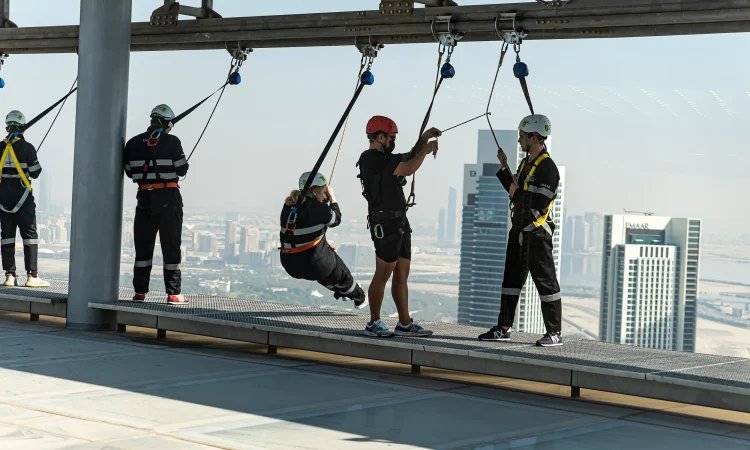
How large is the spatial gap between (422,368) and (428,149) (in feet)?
5.48

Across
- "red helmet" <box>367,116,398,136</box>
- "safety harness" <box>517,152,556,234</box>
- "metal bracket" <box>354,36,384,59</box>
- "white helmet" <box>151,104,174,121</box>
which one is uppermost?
"metal bracket" <box>354,36,384,59</box>

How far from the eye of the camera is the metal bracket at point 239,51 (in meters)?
9.38

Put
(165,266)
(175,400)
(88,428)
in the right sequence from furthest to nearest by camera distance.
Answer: (165,266)
(175,400)
(88,428)

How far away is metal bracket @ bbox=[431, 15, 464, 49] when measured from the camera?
26.5ft

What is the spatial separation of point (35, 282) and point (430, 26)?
5384mm

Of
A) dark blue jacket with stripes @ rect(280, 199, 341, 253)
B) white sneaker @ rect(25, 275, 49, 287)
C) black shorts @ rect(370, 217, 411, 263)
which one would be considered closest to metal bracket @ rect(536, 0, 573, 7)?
black shorts @ rect(370, 217, 411, 263)

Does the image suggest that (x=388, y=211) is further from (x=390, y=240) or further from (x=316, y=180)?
(x=316, y=180)

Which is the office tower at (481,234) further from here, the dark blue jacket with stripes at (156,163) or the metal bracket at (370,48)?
the metal bracket at (370,48)

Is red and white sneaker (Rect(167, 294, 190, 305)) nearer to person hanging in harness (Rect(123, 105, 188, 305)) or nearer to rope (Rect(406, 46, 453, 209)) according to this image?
person hanging in harness (Rect(123, 105, 188, 305))

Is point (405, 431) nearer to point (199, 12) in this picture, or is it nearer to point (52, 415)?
point (52, 415)

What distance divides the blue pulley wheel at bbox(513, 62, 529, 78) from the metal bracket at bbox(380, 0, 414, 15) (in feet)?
3.40

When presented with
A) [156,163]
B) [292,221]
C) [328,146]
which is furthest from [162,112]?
[328,146]

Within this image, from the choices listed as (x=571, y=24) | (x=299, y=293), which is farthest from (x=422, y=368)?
(x=299, y=293)

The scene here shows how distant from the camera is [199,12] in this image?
9.64 metres
